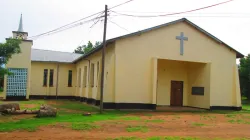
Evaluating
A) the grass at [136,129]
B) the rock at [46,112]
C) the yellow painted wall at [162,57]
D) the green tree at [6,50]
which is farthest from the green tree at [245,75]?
the green tree at [6,50]

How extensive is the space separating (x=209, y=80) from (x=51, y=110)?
41.1 feet

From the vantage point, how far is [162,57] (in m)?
19.7

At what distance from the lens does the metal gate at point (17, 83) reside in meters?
26.5

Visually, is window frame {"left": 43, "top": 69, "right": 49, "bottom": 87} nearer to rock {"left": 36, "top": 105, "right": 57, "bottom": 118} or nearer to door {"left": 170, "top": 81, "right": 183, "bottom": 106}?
door {"left": 170, "top": 81, "right": 183, "bottom": 106}

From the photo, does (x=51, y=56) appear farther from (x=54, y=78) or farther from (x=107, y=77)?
(x=107, y=77)

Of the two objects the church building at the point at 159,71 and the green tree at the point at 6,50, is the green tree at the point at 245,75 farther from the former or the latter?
the green tree at the point at 6,50

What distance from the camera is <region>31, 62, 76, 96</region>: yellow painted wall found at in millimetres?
30203

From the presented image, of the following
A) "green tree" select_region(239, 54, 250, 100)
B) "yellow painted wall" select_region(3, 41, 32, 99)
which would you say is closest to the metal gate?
"yellow painted wall" select_region(3, 41, 32, 99)

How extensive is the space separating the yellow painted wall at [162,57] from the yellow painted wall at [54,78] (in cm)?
1468

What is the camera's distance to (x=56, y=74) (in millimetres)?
31047

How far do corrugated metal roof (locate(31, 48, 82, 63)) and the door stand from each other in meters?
13.4

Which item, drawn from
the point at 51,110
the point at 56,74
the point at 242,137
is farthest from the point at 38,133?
the point at 56,74

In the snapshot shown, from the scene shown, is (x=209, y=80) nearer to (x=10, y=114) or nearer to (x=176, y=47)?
(x=176, y=47)

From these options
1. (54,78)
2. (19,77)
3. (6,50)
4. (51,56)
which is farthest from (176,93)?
(51,56)
